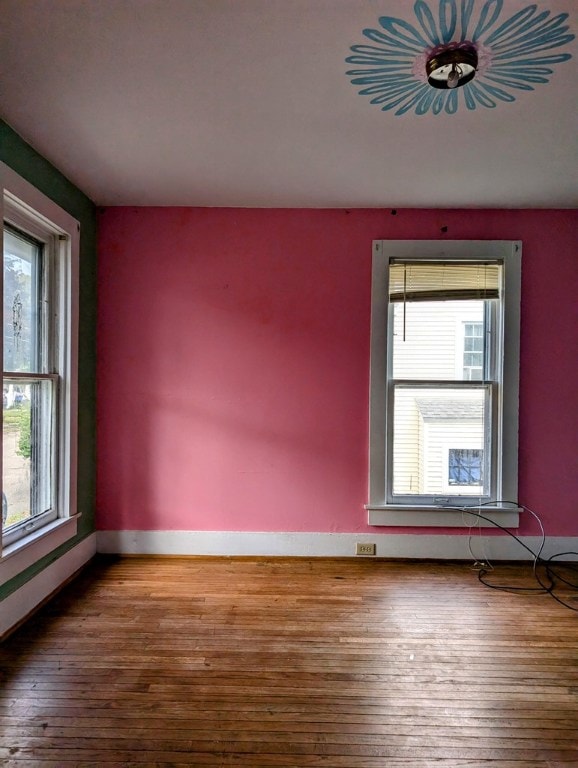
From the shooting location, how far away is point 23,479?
260 centimetres

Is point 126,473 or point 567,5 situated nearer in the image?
point 567,5

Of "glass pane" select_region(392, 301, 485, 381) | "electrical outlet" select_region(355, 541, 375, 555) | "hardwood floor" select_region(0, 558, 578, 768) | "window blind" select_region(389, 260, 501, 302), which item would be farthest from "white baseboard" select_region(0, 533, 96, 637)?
"window blind" select_region(389, 260, 501, 302)

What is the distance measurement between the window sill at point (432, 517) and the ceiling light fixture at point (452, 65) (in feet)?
8.60

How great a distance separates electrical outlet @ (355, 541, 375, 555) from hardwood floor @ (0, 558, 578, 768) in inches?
12.2

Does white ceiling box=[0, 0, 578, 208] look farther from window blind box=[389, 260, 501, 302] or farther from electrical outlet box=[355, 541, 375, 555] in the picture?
electrical outlet box=[355, 541, 375, 555]

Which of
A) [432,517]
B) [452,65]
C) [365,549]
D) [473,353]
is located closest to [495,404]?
[473,353]

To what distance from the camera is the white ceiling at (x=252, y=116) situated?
1.52 meters

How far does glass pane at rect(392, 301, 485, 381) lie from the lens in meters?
3.21

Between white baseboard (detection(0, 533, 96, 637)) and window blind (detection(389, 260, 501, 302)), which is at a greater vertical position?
window blind (detection(389, 260, 501, 302))

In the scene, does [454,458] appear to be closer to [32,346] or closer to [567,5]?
[567,5]

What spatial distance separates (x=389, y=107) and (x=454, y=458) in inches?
94.7

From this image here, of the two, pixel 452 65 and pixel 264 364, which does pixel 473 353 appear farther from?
pixel 452 65

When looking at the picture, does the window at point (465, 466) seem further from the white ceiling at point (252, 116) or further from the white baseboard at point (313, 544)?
the white ceiling at point (252, 116)

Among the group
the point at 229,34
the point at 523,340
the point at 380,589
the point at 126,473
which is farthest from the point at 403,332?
the point at 126,473
